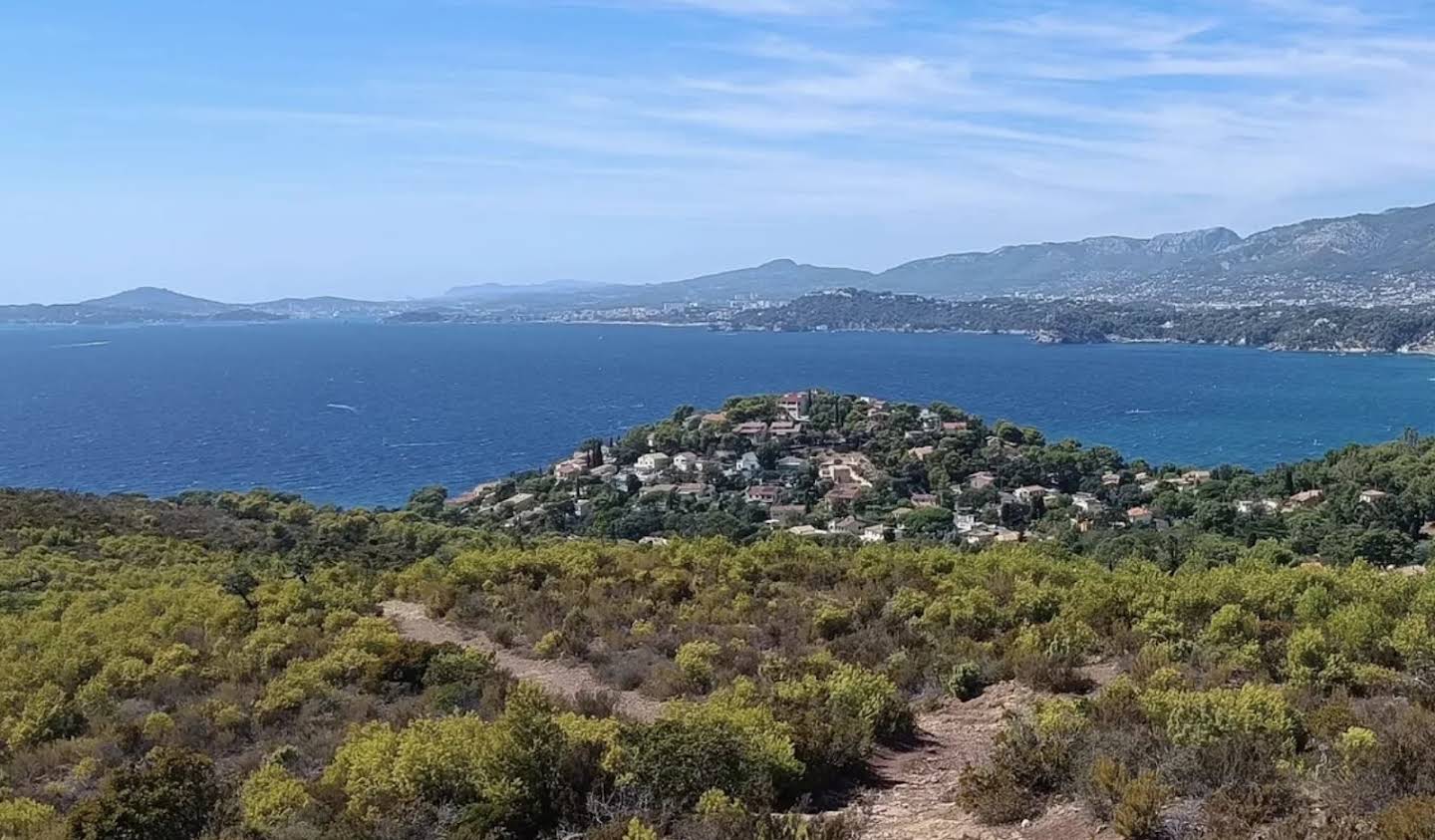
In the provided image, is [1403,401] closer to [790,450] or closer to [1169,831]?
[790,450]

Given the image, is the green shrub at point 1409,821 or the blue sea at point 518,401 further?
the blue sea at point 518,401

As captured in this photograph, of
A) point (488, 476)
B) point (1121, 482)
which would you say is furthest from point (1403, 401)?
point (488, 476)

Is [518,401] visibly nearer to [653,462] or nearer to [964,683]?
[653,462]

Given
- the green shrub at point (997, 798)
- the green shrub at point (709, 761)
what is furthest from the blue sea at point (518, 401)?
the green shrub at point (997, 798)

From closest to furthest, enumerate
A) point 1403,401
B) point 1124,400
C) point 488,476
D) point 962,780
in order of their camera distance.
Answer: point 962,780 < point 488,476 < point 1403,401 < point 1124,400

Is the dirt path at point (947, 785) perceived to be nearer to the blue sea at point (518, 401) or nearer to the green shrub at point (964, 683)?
the green shrub at point (964, 683)
